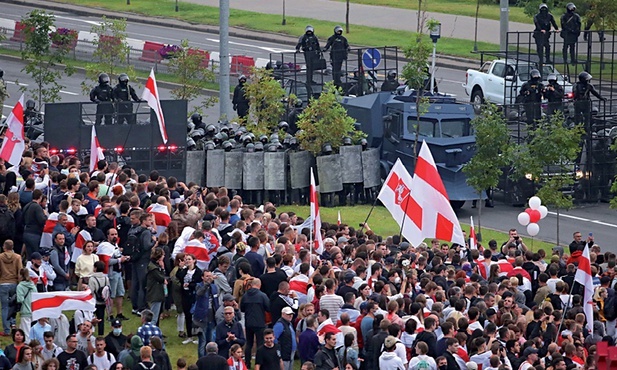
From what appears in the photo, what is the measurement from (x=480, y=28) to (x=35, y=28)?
26.4 m

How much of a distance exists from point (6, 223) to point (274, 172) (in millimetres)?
12743

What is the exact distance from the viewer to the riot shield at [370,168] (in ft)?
124

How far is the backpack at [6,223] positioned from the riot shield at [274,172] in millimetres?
12515

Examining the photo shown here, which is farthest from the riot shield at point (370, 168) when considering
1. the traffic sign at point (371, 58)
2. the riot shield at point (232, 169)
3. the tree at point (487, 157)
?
the traffic sign at point (371, 58)

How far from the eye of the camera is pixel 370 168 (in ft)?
125

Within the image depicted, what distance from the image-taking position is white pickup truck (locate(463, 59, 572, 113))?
43.0 metres

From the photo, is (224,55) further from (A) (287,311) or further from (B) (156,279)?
(A) (287,311)

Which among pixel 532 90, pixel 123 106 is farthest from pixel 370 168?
pixel 123 106

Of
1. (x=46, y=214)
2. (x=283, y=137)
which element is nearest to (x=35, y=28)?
(x=283, y=137)

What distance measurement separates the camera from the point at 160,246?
78.3 ft

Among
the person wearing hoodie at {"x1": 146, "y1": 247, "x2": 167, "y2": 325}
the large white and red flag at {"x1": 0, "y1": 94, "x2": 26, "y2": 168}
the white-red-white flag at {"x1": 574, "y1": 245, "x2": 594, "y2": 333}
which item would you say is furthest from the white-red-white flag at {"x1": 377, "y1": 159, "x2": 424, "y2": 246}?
the large white and red flag at {"x1": 0, "y1": 94, "x2": 26, "y2": 168}

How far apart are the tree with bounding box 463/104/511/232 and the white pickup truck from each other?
6237mm

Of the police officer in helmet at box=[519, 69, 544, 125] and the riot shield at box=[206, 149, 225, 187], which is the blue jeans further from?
the police officer in helmet at box=[519, 69, 544, 125]

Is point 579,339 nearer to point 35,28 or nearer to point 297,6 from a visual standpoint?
point 35,28
